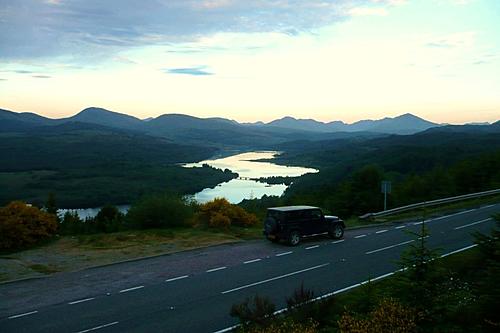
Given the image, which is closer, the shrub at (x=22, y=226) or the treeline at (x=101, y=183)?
the shrub at (x=22, y=226)

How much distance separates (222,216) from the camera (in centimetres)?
2484

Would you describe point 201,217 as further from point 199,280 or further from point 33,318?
point 33,318

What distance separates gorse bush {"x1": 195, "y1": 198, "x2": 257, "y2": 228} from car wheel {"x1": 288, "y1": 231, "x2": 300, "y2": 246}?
4.95m

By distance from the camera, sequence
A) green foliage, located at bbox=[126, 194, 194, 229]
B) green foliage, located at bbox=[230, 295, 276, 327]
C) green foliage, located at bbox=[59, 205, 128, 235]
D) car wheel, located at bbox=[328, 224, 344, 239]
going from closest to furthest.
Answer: green foliage, located at bbox=[230, 295, 276, 327] → car wheel, located at bbox=[328, 224, 344, 239] → green foliage, located at bbox=[59, 205, 128, 235] → green foliage, located at bbox=[126, 194, 194, 229]

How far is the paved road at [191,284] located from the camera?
12.2 meters

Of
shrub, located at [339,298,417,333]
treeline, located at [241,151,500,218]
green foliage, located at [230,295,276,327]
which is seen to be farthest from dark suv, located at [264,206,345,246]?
treeline, located at [241,151,500,218]

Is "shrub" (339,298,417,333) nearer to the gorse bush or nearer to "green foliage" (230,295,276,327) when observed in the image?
"green foliage" (230,295,276,327)

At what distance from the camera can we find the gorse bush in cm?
2486

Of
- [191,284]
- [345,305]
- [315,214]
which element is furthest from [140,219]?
[345,305]

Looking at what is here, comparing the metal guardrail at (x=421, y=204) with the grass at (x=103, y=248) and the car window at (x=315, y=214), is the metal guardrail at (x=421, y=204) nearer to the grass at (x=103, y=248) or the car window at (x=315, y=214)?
the car window at (x=315, y=214)

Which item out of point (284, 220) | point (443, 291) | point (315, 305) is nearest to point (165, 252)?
point (284, 220)

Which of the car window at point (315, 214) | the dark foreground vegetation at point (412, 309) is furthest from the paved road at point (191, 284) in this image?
the dark foreground vegetation at point (412, 309)

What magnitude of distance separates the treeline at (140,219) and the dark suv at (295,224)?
14.0 feet

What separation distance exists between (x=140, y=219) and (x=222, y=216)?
215 inches
